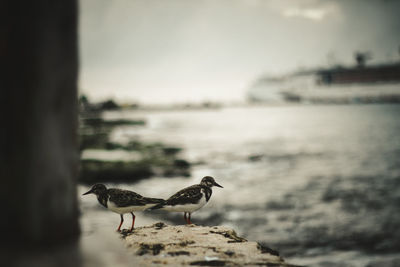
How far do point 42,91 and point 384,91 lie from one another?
475 ft

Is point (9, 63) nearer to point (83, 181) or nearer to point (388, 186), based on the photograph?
point (83, 181)

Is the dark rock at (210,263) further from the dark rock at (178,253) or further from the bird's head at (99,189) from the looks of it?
the bird's head at (99,189)

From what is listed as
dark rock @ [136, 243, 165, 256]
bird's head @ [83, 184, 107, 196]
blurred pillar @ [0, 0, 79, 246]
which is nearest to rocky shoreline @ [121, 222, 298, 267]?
dark rock @ [136, 243, 165, 256]

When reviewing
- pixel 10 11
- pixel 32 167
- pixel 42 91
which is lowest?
pixel 32 167

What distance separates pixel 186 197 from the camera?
3.15 meters

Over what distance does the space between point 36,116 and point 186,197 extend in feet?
5.80

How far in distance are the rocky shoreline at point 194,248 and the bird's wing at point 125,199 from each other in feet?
1.25

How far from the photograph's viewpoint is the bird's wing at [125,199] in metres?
2.97

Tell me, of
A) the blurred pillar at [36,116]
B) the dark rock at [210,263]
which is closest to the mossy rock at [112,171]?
the dark rock at [210,263]

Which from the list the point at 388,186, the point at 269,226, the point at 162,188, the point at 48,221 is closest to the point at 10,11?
the point at 48,221

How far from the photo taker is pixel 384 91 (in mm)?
128750

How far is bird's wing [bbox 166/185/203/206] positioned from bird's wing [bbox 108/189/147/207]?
10.5 inches

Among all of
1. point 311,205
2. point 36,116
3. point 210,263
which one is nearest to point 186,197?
point 210,263

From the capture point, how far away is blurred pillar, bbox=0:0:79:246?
1619 mm
